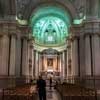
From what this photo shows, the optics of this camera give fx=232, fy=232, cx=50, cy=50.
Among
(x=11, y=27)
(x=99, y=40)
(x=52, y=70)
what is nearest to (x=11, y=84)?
(x=11, y=27)

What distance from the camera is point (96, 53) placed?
22359 millimetres

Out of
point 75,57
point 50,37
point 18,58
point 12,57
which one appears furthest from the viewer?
point 50,37

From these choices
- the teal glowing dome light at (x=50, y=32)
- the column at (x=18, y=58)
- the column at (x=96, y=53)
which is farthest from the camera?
the teal glowing dome light at (x=50, y=32)

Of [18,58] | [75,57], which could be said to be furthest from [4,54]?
[75,57]

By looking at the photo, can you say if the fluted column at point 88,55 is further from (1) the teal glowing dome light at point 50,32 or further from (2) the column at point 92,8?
(1) the teal glowing dome light at point 50,32

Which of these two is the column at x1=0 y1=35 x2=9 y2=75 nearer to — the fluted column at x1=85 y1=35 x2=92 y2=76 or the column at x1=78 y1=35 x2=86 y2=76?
the fluted column at x1=85 y1=35 x2=92 y2=76

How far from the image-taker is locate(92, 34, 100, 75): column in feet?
72.6

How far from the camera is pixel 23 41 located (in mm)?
27484

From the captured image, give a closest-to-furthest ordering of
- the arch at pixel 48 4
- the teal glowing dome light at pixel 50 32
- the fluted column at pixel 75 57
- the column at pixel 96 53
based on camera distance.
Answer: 1. the column at pixel 96 53
2. the fluted column at pixel 75 57
3. the arch at pixel 48 4
4. the teal glowing dome light at pixel 50 32

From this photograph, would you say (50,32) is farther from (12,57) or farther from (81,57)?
(12,57)

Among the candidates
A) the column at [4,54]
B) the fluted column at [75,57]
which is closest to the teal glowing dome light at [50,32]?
the fluted column at [75,57]

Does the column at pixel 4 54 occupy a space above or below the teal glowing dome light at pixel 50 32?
below

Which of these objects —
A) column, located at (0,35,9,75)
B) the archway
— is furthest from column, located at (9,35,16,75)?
the archway

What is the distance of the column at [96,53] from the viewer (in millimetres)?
22141
